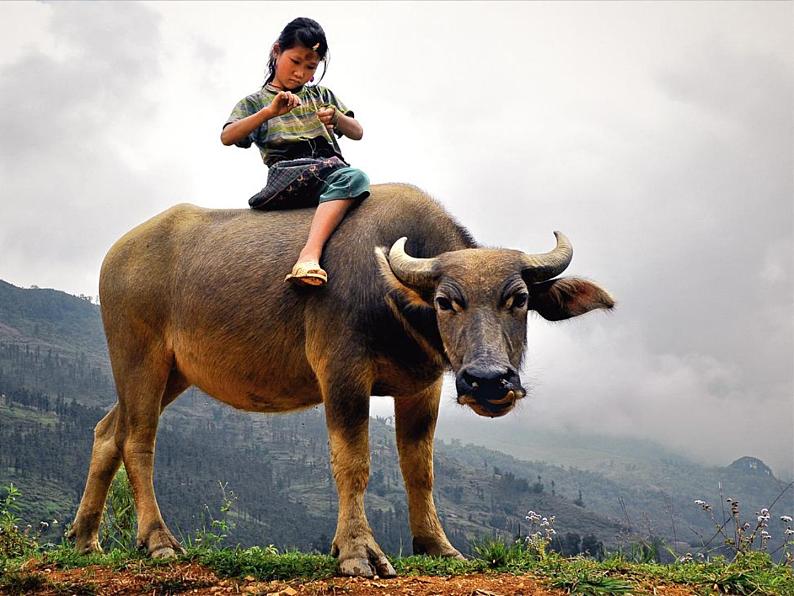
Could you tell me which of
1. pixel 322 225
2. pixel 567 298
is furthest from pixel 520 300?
pixel 322 225

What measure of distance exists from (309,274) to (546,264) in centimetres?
160

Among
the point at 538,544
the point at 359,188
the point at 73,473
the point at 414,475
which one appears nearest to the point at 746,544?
the point at 538,544

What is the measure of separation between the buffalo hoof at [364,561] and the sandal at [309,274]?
176cm

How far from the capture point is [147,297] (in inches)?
254

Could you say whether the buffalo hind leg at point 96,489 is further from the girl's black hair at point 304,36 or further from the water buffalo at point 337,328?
the girl's black hair at point 304,36

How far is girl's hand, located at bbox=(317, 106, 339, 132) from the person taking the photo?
19.6 ft

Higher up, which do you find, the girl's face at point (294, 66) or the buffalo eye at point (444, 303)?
the girl's face at point (294, 66)

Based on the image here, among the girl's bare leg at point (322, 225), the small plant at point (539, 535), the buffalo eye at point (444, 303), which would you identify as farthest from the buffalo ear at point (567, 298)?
the small plant at point (539, 535)

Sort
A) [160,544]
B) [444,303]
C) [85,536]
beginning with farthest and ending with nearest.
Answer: [85,536], [160,544], [444,303]

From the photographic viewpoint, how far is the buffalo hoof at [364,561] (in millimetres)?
4746

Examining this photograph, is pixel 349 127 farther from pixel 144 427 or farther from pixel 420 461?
pixel 144 427

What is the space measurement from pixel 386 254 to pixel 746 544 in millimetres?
3899

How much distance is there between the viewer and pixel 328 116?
599cm

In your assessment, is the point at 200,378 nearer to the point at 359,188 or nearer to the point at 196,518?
the point at 196,518
